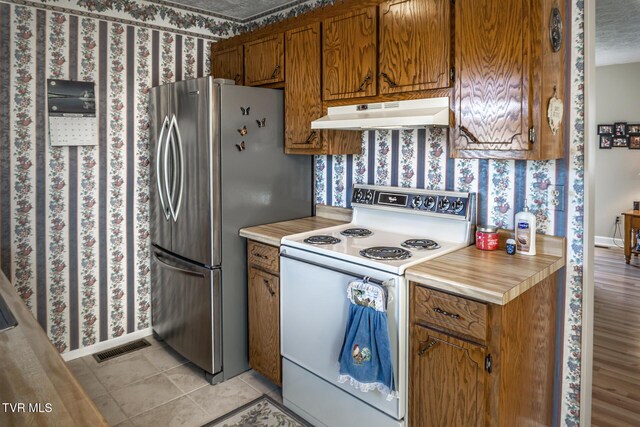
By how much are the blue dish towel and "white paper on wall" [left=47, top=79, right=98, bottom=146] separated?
2109 mm

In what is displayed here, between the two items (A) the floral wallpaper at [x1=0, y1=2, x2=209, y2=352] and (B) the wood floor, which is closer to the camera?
(B) the wood floor

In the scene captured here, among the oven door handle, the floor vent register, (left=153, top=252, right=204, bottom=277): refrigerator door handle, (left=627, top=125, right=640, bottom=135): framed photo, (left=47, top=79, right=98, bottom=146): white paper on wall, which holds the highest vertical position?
(left=627, top=125, right=640, bottom=135): framed photo

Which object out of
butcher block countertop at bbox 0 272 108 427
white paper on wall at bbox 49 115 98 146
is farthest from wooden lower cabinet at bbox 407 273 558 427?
white paper on wall at bbox 49 115 98 146

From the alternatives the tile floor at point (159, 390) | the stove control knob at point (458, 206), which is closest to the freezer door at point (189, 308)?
the tile floor at point (159, 390)

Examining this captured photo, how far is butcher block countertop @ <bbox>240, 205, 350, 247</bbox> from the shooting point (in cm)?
256

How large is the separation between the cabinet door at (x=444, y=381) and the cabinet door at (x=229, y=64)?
7.29 ft

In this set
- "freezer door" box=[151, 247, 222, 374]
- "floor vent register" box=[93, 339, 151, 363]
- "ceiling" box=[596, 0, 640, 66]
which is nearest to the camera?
"freezer door" box=[151, 247, 222, 374]

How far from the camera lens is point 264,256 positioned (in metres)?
2.61

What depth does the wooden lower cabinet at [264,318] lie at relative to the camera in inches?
101

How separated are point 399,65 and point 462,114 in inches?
17.1

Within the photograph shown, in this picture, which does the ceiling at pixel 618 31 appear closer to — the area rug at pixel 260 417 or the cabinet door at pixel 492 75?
the cabinet door at pixel 492 75

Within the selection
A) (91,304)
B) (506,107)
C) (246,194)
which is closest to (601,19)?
(506,107)

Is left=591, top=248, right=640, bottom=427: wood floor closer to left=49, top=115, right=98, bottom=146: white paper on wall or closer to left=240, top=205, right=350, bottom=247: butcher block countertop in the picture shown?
left=240, top=205, right=350, bottom=247: butcher block countertop

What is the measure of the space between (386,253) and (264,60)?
5.32ft
